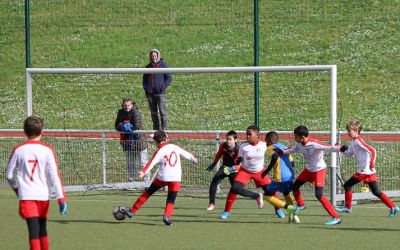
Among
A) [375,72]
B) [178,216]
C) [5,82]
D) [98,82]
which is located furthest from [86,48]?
[178,216]

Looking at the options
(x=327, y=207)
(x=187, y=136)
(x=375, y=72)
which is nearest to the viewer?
(x=327, y=207)

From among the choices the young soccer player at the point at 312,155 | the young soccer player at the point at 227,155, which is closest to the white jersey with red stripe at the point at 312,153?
the young soccer player at the point at 312,155

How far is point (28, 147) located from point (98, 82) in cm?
1093

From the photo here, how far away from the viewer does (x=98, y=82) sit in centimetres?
2114

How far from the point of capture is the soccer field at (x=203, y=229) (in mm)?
12117

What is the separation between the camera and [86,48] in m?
33.7

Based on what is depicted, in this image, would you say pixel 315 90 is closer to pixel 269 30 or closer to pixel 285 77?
pixel 285 77

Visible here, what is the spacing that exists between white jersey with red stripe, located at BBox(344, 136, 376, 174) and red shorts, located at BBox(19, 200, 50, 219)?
5847 mm

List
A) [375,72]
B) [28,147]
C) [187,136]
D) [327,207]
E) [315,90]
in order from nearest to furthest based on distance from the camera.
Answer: [28,147] → [327,207] → [187,136] → [315,90] → [375,72]

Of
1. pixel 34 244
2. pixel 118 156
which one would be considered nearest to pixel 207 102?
pixel 118 156

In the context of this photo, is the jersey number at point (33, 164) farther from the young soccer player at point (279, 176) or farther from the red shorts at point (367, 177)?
the red shorts at point (367, 177)

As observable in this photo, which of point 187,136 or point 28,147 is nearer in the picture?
point 28,147

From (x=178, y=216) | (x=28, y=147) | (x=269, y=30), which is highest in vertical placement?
(x=269, y=30)

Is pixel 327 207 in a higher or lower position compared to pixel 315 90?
lower
